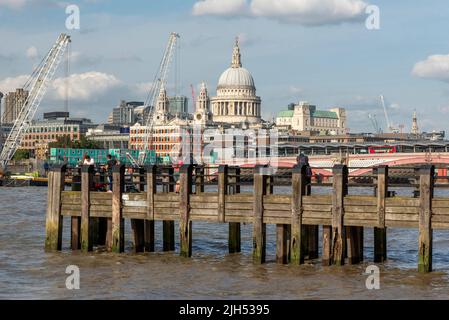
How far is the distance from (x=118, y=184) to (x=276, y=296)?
778 centimetres

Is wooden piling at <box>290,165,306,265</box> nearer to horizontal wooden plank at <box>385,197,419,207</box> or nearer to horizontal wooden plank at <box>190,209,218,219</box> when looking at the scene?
horizontal wooden plank at <box>385,197,419,207</box>

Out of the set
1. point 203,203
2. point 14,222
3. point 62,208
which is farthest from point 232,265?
point 14,222

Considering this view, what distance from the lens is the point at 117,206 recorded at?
28641 millimetres

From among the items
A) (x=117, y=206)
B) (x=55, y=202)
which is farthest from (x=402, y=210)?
(x=55, y=202)

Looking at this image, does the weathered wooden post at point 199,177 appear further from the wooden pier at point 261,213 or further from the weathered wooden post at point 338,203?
the weathered wooden post at point 338,203

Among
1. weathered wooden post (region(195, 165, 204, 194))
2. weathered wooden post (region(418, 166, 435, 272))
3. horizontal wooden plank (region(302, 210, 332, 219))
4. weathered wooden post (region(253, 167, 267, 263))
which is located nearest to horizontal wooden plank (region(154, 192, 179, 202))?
weathered wooden post (region(195, 165, 204, 194))

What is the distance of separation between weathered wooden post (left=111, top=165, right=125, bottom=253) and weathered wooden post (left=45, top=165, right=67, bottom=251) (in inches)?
68.4

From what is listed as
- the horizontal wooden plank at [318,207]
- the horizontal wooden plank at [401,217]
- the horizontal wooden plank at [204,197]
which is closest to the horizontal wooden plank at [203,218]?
the horizontal wooden plank at [204,197]

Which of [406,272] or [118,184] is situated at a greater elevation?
[118,184]

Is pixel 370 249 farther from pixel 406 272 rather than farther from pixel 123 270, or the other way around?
pixel 123 270

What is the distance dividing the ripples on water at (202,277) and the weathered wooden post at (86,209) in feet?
1.38

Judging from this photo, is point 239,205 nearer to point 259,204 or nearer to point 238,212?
point 238,212

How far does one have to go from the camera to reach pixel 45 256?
29.4 meters

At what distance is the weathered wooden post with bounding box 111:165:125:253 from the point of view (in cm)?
2864
